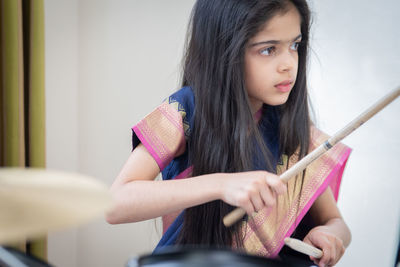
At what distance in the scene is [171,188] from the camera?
0.58 meters

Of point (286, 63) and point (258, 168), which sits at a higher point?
point (286, 63)

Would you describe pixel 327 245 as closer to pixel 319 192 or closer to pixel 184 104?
pixel 319 192

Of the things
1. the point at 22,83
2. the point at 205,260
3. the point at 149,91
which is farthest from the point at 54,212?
the point at 149,91

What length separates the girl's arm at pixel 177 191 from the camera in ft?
1.70

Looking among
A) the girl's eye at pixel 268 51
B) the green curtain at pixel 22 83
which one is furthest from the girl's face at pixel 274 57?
the green curtain at pixel 22 83

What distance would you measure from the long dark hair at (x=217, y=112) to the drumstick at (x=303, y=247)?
0.15 m

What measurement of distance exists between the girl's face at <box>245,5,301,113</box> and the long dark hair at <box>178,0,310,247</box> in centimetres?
2

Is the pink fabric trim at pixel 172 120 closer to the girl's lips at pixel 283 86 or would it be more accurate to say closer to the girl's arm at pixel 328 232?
the girl's lips at pixel 283 86

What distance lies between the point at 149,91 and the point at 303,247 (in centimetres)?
82

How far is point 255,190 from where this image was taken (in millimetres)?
513

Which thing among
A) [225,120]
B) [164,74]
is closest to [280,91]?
[225,120]

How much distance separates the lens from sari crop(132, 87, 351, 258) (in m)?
0.66

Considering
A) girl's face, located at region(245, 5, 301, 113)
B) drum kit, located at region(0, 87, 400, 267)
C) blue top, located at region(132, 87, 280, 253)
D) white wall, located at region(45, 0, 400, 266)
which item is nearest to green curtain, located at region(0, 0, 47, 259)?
white wall, located at region(45, 0, 400, 266)

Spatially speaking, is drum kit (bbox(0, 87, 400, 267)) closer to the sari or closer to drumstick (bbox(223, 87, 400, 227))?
drumstick (bbox(223, 87, 400, 227))
